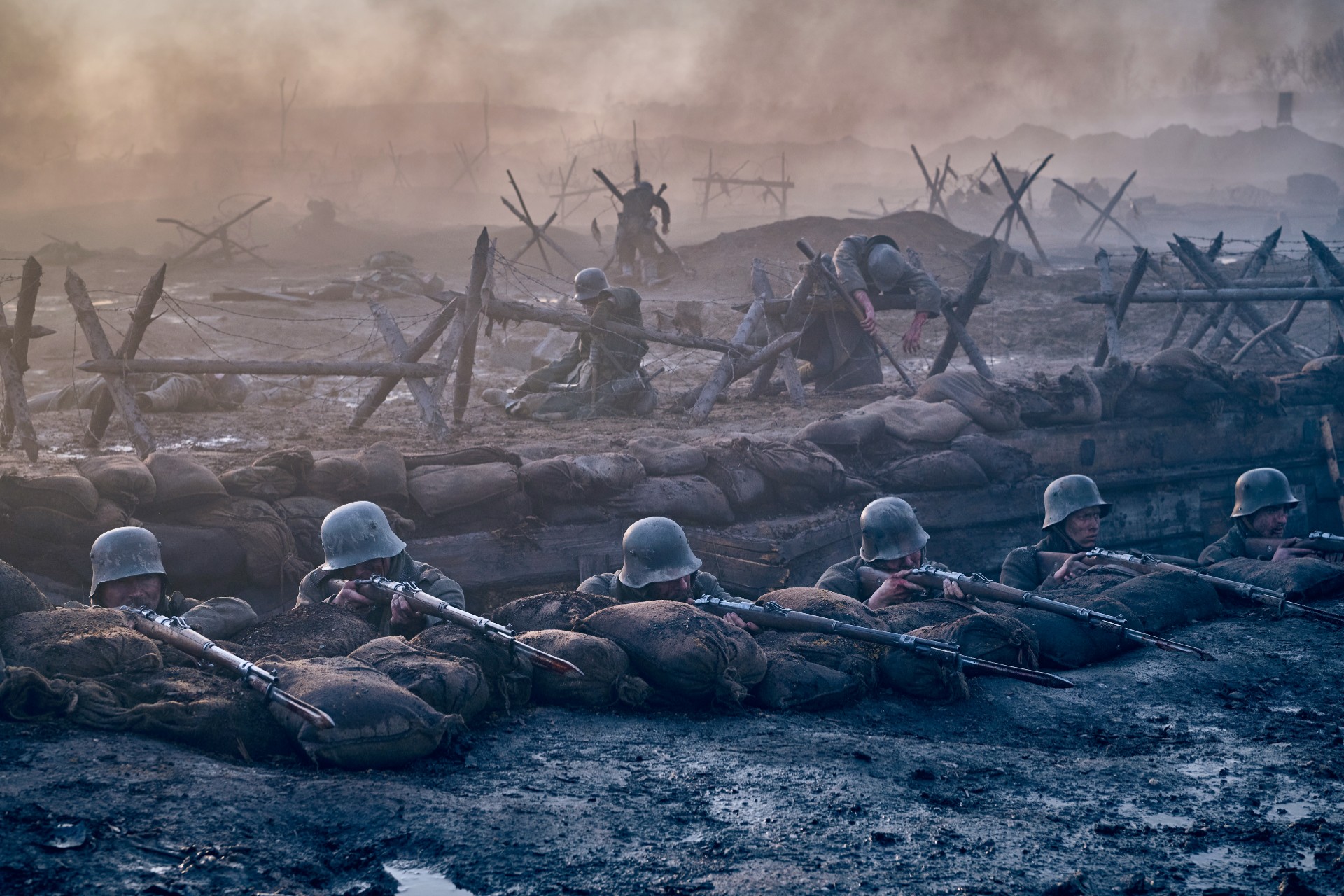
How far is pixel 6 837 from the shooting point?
95.4 inches

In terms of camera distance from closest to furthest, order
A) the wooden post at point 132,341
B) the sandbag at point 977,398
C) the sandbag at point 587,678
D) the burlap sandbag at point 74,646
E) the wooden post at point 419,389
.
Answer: the burlap sandbag at point 74,646
the sandbag at point 587,678
the wooden post at point 132,341
the sandbag at point 977,398
the wooden post at point 419,389

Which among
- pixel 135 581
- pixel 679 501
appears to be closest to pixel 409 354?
pixel 679 501

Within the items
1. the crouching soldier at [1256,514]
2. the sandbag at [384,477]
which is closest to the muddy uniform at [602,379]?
the sandbag at [384,477]

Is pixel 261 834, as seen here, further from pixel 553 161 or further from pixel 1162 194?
pixel 553 161

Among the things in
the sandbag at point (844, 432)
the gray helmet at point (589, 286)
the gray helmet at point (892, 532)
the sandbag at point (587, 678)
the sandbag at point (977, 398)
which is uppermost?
the gray helmet at point (589, 286)

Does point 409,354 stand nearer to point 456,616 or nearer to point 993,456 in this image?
point 993,456

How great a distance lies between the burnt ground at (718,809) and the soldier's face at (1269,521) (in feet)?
8.09

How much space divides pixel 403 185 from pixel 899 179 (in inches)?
1499

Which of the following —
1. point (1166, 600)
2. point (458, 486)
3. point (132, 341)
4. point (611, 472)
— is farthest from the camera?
point (132, 341)

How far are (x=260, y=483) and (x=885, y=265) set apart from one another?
240 inches

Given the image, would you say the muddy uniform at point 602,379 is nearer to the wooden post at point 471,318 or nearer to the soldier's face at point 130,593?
the wooden post at point 471,318

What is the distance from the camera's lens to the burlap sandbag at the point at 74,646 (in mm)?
3262

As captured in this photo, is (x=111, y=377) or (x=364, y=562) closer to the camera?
(x=364, y=562)

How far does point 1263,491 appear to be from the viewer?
20.3 feet
